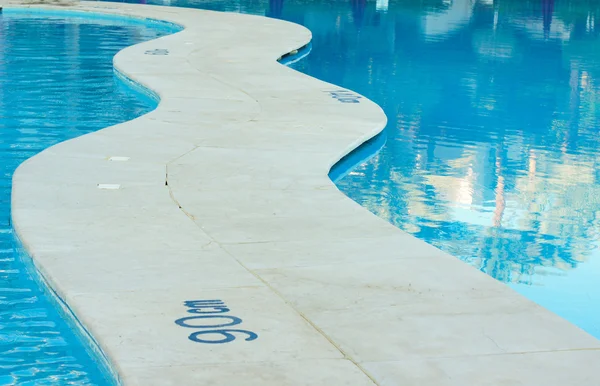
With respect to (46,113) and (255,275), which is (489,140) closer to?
(46,113)

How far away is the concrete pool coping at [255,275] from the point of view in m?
5.01

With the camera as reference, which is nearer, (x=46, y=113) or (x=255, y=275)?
(x=255, y=275)

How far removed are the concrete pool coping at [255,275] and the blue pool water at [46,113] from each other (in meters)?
0.22

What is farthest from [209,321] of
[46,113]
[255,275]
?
[46,113]

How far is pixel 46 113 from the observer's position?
1267cm

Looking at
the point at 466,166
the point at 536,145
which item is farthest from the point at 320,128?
the point at 536,145

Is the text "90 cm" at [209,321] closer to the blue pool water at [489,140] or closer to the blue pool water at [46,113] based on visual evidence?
the blue pool water at [46,113]

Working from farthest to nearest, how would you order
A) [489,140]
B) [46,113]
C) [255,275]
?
[46,113]
[489,140]
[255,275]

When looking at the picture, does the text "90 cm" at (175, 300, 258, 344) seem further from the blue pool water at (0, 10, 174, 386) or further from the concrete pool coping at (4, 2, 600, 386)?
the blue pool water at (0, 10, 174, 386)

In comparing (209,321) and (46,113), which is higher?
(209,321)

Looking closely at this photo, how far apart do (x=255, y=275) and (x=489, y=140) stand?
6.81 m

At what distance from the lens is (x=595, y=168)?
444 inches

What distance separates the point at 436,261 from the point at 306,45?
14.8 metres

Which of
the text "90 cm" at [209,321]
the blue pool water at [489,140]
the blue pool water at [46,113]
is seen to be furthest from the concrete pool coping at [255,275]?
the blue pool water at [489,140]
